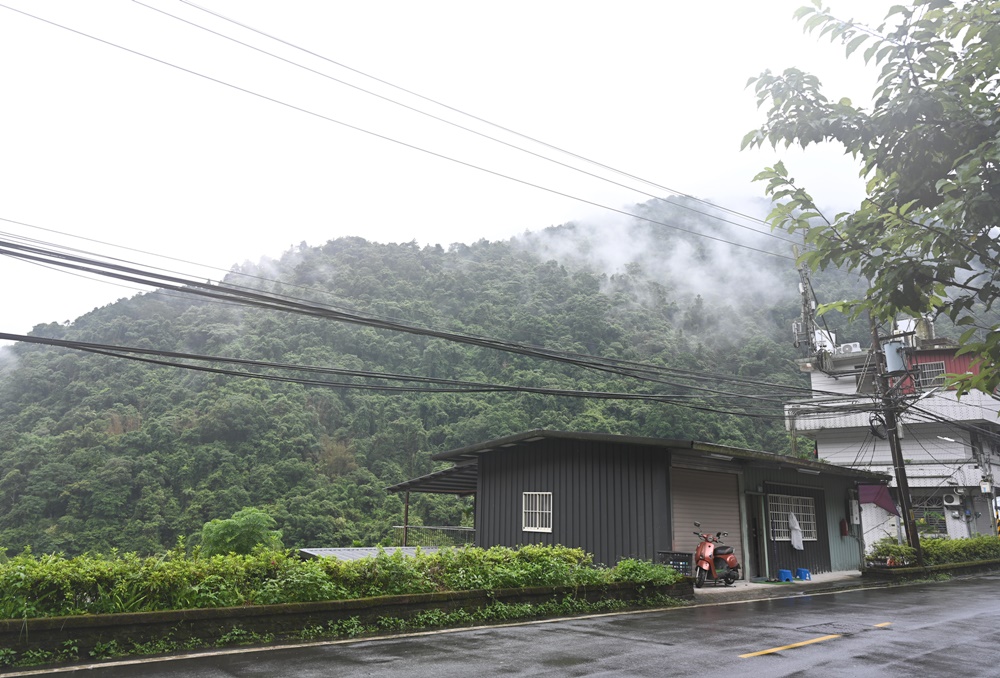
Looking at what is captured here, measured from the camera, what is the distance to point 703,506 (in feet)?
60.7

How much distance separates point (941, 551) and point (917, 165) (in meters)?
24.6

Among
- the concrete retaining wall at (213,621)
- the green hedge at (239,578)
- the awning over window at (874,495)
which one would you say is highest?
the awning over window at (874,495)

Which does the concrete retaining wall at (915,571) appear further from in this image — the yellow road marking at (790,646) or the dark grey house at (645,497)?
A: the yellow road marking at (790,646)

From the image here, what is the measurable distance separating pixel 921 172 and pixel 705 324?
262ft

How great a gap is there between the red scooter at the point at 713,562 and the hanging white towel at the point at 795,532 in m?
4.79

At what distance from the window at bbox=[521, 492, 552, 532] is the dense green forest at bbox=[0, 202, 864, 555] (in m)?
13.0

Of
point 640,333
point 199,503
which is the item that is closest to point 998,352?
point 199,503

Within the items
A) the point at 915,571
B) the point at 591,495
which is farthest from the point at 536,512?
the point at 915,571

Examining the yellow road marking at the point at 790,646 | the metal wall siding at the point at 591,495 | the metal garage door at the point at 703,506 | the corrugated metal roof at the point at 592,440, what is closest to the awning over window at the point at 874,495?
the corrugated metal roof at the point at 592,440

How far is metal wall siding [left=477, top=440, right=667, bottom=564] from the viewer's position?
56.9 ft

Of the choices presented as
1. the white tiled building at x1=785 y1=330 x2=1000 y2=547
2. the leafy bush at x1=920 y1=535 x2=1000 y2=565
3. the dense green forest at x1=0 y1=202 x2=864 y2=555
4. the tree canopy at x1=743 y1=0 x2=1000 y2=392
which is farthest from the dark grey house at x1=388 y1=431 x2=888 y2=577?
the white tiled building at x1=785 y1=330 x2=1000 y2=547

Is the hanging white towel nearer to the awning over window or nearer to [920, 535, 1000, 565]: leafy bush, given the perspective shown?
the awning over window

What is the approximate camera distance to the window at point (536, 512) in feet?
62.5

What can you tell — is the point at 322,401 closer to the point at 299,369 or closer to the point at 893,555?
the point at 893,555
